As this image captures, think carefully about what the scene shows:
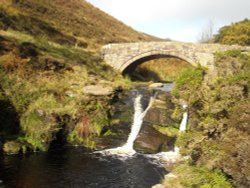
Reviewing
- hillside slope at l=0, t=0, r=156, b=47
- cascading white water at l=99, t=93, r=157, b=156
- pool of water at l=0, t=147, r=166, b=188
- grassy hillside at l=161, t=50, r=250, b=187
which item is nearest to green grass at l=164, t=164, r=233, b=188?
grassy hillside at l=161, t=50, r=250, b=187

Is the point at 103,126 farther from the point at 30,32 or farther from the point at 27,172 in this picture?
the point at 30,32

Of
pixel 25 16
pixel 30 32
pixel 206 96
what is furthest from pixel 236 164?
pixel 25 16

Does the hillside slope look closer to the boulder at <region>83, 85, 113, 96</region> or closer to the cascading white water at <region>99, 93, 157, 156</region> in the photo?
the boulder at <region>83, 85, 113, 96</region>

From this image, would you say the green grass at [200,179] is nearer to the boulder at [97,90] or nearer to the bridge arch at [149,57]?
the boulder at [97,90]

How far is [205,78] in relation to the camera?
14422 mm

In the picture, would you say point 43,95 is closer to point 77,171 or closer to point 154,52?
point 77,171

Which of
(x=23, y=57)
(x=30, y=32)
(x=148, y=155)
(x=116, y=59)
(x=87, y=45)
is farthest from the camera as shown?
(x=87, y=45)

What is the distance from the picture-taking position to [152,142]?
69.6 ft

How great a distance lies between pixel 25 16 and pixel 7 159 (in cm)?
2536

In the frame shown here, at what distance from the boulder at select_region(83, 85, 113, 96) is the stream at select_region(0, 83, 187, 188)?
4.21 metres

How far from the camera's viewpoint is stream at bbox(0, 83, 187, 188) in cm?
1558

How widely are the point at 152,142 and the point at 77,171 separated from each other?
5.62 m

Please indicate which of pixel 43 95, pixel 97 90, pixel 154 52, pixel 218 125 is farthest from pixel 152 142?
pixel 154 52

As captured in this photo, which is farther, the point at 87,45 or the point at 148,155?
the point at 87,45
